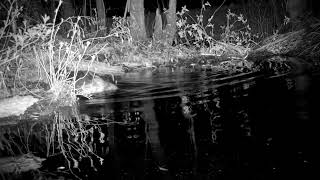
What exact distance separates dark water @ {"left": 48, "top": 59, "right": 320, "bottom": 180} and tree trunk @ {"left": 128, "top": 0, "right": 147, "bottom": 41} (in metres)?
6.75

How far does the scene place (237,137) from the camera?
151 inches

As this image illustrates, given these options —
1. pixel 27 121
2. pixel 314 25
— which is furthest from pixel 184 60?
pixel 27 121

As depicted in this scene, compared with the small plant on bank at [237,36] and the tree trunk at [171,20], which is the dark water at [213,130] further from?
the tree trunk at [171,20]

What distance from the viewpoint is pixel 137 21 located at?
13867mm

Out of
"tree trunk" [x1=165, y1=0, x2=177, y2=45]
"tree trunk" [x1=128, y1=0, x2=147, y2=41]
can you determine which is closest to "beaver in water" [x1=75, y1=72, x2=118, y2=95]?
"tree trunk" [x1=128, y1=0, x2=147, y2=41]

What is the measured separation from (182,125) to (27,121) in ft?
7.39

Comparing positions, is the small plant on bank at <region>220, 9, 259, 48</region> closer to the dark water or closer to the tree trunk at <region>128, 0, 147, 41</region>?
the tree trunk at <region>128, 0, 147, 41</region>

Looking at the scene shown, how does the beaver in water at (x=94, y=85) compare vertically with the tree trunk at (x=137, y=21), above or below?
below

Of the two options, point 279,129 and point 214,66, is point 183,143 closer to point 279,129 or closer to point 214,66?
point 279,129

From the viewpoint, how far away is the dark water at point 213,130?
317cm

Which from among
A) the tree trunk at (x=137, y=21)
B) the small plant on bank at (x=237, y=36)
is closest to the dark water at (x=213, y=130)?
the small plant on bank at (x=237, y=36)

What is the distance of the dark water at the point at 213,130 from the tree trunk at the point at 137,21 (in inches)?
266

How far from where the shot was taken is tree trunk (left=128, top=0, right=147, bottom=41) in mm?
13648

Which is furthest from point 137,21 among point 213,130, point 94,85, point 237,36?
point 213,130
